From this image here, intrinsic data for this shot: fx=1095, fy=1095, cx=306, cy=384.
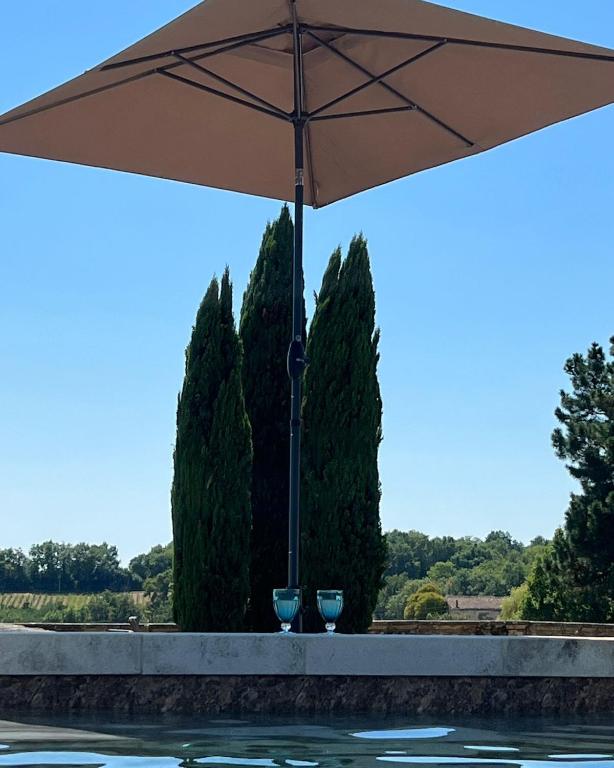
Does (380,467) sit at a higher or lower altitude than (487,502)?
lower

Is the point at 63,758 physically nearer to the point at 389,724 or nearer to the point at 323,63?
the point at 389,724

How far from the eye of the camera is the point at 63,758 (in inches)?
200

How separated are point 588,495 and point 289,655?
966 inches

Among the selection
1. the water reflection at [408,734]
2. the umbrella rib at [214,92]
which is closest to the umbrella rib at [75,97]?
the umbrella rib at [214,92]

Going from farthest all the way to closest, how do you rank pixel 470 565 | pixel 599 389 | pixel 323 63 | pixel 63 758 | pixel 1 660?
1. pixel 470 565
2. pixel 599 389
3. pixel 323 63
4. pixel 1 660
5. pixel 63 758

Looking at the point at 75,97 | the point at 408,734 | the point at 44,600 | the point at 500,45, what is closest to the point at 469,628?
the point at 408,734

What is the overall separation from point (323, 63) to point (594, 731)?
553 cm

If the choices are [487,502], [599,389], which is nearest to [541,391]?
[599,389]

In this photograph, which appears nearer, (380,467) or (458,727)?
(458,727)

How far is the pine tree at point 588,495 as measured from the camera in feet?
95.1

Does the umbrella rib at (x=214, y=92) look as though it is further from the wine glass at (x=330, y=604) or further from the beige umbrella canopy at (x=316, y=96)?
the wine glass at (x=330, y=604)

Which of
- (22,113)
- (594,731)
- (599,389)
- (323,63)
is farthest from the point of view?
(599,389)

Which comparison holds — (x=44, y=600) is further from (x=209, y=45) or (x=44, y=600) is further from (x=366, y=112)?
(x=209, y=45)

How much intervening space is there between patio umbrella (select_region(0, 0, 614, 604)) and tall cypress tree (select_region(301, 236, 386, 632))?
1018 mm
